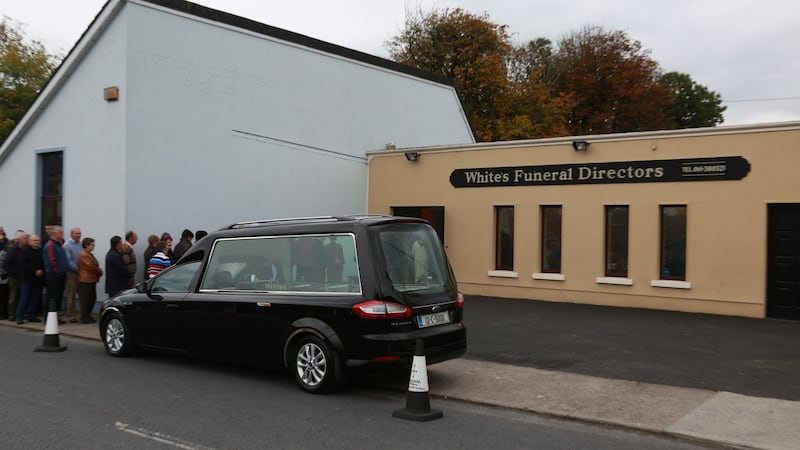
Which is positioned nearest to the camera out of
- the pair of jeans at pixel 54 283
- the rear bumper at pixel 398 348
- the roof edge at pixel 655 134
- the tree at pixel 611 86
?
the rear bumper at pixel 398 348

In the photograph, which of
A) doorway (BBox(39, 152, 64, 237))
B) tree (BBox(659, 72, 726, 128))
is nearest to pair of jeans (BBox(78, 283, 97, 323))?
doorway (BBox(39, 152, 64, 237))

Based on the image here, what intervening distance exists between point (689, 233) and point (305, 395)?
10481 mm

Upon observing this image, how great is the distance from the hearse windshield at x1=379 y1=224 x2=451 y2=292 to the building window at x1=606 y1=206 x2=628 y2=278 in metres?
8.88

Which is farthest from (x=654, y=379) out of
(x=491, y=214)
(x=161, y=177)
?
(x=161, y=177)

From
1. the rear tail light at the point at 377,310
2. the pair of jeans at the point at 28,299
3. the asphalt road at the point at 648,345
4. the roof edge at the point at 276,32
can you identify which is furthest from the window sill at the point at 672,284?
the pair of jeans at the point at 28,299

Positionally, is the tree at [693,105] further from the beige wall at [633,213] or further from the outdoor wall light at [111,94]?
the outdoor wall light at [111,94]

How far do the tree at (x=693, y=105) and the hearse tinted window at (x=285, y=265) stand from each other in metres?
50.6

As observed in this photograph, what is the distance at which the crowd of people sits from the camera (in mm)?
13445

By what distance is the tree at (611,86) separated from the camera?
42094mm

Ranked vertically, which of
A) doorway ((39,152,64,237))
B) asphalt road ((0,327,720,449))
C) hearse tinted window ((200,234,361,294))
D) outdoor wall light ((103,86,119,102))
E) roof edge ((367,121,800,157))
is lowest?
asphalt road ((0,327,720,449))

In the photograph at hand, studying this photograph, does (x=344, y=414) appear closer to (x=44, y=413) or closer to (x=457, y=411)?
(x=457, y=411)

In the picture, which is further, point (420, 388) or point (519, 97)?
point (519, 97)

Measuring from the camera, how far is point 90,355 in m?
10.5

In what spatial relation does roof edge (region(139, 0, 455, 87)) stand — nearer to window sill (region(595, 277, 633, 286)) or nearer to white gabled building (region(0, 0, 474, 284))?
white gabled building (region(0, 0, 474, 284))
